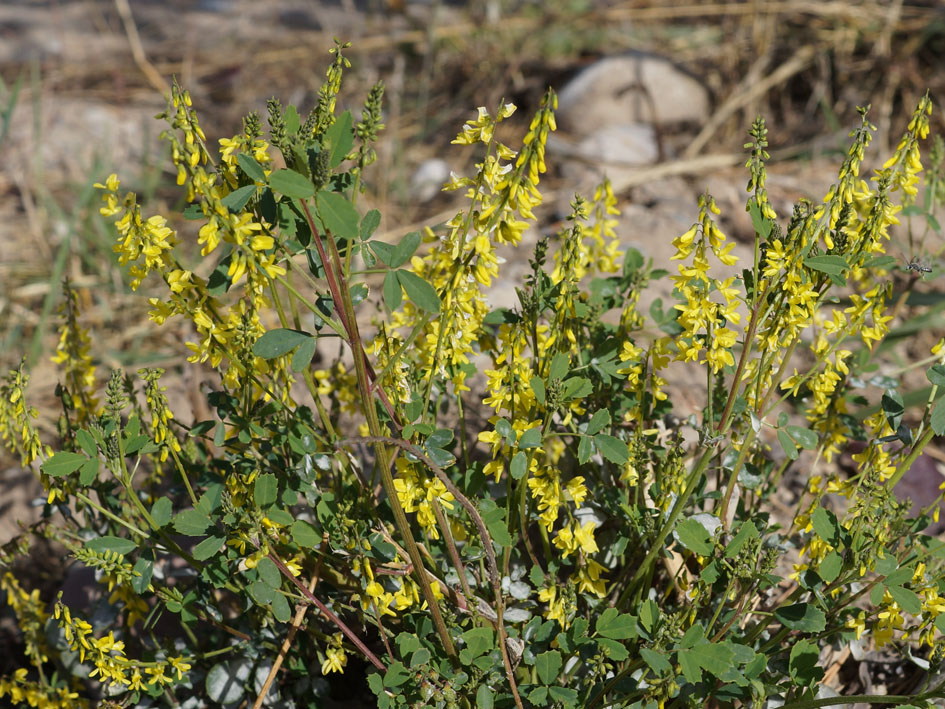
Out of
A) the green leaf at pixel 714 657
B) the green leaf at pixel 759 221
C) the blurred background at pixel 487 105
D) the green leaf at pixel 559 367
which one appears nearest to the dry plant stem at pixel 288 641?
the green leaf at pixel 559 367

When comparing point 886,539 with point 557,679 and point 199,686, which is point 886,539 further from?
point 199,686

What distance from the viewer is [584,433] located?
134 cm

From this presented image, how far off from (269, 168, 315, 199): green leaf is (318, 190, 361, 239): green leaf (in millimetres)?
21

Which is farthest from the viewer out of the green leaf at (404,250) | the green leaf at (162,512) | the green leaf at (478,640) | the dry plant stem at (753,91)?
the dry plant stem at (753,91)

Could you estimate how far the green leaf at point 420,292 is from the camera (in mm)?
1143

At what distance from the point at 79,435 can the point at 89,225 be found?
2516 mm

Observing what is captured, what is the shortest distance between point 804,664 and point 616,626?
1.04ft

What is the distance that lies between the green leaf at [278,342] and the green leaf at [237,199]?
0.55ft

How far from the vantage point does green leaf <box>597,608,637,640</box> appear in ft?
4.48

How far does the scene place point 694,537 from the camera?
4.50 ft

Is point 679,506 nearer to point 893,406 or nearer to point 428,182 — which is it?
point 893,406

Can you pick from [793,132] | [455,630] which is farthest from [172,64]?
[455,630]

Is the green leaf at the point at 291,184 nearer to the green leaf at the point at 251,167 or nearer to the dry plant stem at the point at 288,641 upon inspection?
the green leaf at the point at 251,167

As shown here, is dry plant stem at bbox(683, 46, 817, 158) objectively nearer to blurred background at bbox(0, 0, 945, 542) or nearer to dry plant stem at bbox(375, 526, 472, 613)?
blurred background at bbox(0, 0, 945, 542)
